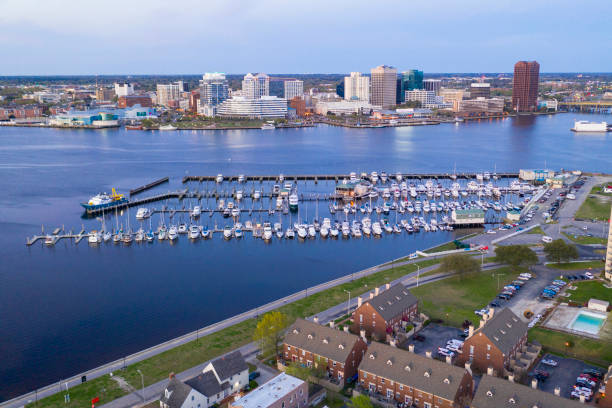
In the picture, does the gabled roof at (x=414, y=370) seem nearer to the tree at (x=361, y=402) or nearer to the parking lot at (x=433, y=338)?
the tree at (x=361, y=402)

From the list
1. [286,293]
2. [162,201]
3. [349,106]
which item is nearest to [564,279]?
[286,293]

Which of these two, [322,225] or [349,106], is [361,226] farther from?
[349,106]

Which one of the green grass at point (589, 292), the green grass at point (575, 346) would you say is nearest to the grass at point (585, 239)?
the green grass at point (589, 292)

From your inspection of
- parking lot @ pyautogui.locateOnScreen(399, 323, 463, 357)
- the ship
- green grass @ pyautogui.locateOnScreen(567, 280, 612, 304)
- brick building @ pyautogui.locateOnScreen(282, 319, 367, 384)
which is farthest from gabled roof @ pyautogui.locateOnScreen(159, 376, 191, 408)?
the ship

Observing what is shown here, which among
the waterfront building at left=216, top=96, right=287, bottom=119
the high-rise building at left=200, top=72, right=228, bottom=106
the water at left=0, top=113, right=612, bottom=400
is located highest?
the high-rise building at left=200, top=72, right=228, bottom=106

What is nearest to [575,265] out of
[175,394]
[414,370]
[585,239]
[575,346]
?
[585,239]

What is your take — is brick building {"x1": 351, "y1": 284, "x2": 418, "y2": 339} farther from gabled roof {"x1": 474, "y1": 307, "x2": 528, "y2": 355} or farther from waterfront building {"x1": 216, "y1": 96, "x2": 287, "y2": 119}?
waterfront building {"x1": 216, "y1": 96, "x2": 287, "y2": 119}
